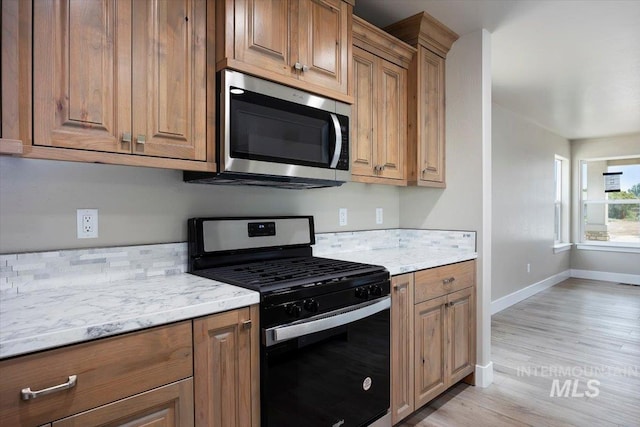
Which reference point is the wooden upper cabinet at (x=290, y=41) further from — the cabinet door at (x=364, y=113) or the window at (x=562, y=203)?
the window at (x=562, y=203)

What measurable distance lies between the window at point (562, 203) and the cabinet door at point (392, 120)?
211 inches

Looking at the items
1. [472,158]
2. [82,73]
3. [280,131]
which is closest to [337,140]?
[280,131]

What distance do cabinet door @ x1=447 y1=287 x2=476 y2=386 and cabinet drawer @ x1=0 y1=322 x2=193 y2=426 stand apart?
69.3 inches

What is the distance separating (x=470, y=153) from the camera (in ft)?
8.87

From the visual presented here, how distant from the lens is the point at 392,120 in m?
2.53

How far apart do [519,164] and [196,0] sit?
184 inches

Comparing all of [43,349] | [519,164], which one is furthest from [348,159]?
[519,164]

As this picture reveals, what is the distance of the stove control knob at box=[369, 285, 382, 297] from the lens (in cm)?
179

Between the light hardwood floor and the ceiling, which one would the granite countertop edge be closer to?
the light hardwood floor

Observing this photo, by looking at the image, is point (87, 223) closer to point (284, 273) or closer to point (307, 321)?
point (284, 273)

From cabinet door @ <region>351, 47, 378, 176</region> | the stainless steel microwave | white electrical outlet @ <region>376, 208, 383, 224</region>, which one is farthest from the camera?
white electrical outlet @ <region>376, 208, 383, 224</region>

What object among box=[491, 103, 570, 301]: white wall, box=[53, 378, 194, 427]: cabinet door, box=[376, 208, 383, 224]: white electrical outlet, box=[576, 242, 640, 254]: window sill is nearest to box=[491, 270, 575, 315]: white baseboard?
box=[491, 103, 570, 301]: white wall

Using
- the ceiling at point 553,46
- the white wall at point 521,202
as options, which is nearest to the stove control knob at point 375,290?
the ceiling at point 553,46

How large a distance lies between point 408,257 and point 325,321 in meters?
1.00
